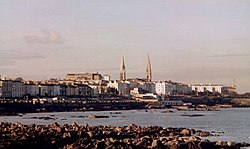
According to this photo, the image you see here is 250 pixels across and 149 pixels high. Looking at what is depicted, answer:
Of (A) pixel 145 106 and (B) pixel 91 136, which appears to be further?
(A) pixel 145 106

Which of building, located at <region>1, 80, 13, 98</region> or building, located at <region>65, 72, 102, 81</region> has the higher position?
building, located at <region>65, 72, 102, 81</region>

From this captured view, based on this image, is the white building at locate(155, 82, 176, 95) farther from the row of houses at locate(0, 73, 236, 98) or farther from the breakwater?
the breakwater

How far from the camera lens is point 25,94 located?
116250mm

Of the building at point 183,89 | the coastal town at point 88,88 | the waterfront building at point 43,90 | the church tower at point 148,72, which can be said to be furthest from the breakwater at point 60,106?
the church tower at point 148,72

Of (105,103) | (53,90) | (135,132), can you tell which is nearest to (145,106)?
(105,103)

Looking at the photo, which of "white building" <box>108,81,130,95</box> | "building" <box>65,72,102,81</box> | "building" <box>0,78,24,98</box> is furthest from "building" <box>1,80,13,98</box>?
"building" <box>65,72,102,81</box>

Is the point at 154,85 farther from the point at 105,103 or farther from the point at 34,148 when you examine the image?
the point at 34,148

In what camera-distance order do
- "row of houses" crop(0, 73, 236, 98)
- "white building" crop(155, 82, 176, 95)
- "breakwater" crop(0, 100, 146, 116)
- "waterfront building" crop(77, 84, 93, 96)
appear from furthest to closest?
1. "white building" crop(155, 82, 176, 95)
2. "waterfront building" crop(77, 84, 93, 96)
3. "row of houses" crop(0, 73, 236, 98)
4. "breakwater" crop(0, 100, 146, 116)

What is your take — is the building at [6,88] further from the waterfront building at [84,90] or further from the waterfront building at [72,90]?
the waterfront building at [84,90]

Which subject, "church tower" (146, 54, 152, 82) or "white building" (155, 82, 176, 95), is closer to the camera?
"white building" (155, 82, 176, 95)

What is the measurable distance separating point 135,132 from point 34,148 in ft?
42.2

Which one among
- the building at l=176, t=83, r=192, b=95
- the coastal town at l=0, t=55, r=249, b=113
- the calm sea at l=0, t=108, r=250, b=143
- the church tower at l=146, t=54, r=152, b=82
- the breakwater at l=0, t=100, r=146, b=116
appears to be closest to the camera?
the calm sea at l=0, t=108, r=250, b=143

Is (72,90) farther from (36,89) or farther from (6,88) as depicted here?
(6,88)

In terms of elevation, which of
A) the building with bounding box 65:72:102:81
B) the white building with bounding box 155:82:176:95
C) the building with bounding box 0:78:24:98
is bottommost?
the building with bounding box 0:78:24:98
